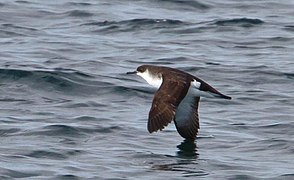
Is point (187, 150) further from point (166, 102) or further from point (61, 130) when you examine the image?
point (61, 130)

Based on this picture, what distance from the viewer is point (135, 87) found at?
55.8 ft

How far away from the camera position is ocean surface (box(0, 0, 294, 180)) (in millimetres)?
12602

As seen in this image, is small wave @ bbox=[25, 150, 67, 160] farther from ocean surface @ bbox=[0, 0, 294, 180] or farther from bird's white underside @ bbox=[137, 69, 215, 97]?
bird's white underside @ bbox=[137, 69, 215, 97]

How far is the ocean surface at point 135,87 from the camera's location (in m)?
12.6

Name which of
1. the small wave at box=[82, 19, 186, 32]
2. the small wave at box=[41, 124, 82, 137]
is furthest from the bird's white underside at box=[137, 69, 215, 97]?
the small wave at box=[82, 19, 186, 32]

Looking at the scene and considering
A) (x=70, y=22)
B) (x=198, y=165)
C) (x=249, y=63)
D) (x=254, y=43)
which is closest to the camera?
(x=198, y=165)

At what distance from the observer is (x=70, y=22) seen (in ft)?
73.9

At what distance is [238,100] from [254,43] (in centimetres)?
465

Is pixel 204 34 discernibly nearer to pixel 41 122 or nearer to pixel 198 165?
pixel 41 122

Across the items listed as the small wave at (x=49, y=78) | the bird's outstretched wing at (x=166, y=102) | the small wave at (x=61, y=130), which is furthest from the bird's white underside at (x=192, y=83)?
the small wave at (x=49, y=78)

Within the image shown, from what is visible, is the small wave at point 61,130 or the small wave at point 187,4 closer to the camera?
the small wave at point 61,130

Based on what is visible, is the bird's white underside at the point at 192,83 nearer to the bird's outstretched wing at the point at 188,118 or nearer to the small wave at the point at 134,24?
the bird's outstretched wing at the point at 188,118

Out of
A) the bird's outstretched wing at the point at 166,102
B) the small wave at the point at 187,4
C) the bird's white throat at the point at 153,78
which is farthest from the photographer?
the small wave at the point at 187,4

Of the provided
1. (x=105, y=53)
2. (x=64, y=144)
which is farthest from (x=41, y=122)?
(x=105, y=53)
